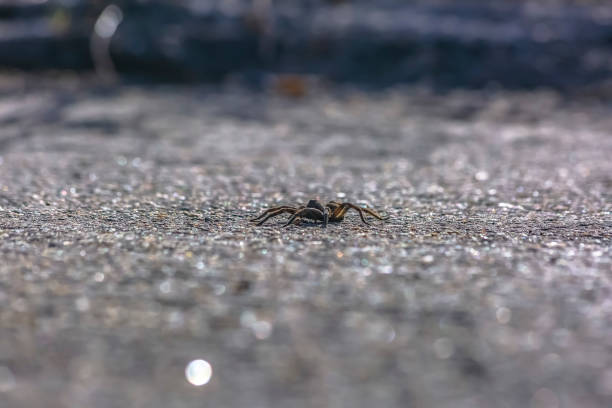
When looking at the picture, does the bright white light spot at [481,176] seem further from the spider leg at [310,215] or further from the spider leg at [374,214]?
the spider leg at [310,215]

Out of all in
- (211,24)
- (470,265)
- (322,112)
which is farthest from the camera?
(211,24)

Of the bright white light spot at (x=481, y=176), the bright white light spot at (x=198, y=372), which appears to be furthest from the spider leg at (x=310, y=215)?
the bright white light spot at (x=481, y=176)

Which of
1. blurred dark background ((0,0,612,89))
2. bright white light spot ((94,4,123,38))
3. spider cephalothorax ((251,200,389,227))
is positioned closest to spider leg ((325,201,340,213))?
spider cephalothorax ((251,200,389,227))

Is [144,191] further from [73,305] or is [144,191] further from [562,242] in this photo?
[562,242]

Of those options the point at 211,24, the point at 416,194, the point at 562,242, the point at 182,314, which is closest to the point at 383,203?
the point at 416,194

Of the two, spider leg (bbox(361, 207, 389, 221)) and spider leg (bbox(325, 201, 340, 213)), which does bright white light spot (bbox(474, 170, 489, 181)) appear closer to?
spider leg (bbox(361, 207, 389, 221))

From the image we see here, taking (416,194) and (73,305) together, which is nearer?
(73,305)

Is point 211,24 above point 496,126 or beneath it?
above

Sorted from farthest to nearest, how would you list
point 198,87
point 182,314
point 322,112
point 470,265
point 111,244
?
point 198,87
point 322,112
point 111,244
point 470,265
point 182,314
